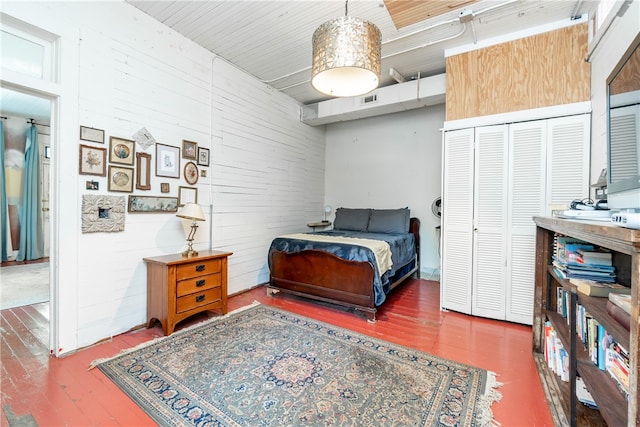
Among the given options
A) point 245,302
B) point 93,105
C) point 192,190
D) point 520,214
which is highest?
point 93,105

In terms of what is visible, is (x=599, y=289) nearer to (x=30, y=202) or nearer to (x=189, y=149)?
(x=189, y=149)

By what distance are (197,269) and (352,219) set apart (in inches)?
105

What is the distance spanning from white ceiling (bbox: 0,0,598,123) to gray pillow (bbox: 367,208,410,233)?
2032 millimetres

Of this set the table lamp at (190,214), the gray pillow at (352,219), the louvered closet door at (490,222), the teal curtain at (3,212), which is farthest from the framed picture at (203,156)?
the teal curtain at (3,212)

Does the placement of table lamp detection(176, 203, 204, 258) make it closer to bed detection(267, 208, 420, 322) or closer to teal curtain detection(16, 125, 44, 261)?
bed detection(267, 208, 420, 322)

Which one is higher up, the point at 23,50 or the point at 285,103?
the point at 285,103

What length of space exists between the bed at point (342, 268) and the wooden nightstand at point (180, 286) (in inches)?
32.7

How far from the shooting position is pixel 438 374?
6.23 feet

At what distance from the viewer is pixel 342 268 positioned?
10.0ft

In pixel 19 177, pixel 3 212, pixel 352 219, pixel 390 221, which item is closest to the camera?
pixel 390 221

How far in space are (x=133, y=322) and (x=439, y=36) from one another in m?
4.23

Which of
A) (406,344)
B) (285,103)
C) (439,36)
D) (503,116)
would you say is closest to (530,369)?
(406,344)

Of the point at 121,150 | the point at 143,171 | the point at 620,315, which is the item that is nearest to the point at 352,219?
the point at 143,171

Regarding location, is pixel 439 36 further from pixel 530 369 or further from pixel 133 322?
pixel 133 322
